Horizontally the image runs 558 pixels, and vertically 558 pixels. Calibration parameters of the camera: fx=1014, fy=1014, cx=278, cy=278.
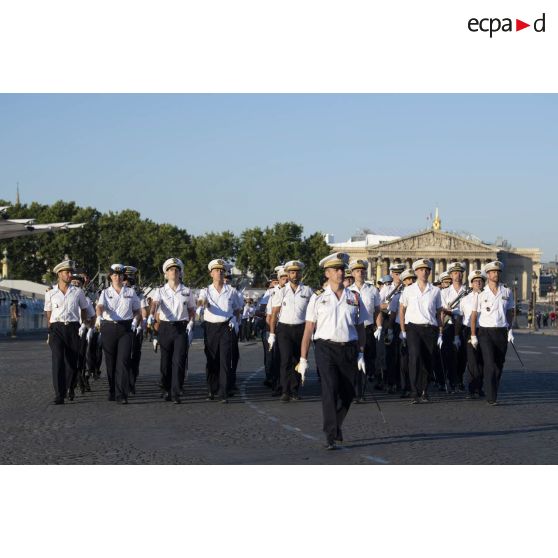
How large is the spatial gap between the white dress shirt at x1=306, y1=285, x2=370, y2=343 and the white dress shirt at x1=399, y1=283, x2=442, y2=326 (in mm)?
4099

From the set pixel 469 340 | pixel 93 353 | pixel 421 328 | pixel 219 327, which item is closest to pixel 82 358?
pixel 93 353

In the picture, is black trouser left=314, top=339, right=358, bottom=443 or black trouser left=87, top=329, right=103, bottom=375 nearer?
black trouser left=314, top=339, right=358, bottom=443

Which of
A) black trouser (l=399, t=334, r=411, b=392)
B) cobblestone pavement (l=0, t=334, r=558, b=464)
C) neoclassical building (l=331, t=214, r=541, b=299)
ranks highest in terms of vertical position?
neoclassical building (l=331, t=214, r=541, b=299)

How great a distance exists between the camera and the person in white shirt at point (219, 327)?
552 inches

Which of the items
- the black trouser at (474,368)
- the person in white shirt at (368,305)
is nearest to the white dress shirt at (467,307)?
the black trouser at (474,368)

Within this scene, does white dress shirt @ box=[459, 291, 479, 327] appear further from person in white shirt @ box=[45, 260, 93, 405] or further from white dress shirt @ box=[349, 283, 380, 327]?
person in white shirt @ box=[45, 260, 93, 405]

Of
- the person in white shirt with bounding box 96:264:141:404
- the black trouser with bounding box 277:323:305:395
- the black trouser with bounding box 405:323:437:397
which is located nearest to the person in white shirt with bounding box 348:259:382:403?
the black trouser with bounding box 405:323:437:397

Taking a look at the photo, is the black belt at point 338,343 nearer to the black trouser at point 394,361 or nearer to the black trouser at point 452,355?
the black trouser at point 394,361

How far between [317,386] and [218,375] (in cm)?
276

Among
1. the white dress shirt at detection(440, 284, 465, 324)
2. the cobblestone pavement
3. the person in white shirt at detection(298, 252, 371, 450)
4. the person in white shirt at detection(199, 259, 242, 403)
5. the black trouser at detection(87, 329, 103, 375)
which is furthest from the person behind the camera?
the black trouser at detection(87, 329, 103, 375)

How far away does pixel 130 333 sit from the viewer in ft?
45.5

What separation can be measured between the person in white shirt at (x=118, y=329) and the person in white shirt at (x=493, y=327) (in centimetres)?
476

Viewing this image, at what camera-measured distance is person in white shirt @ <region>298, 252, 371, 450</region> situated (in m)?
9.66

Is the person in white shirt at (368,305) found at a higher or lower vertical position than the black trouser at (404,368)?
higher
